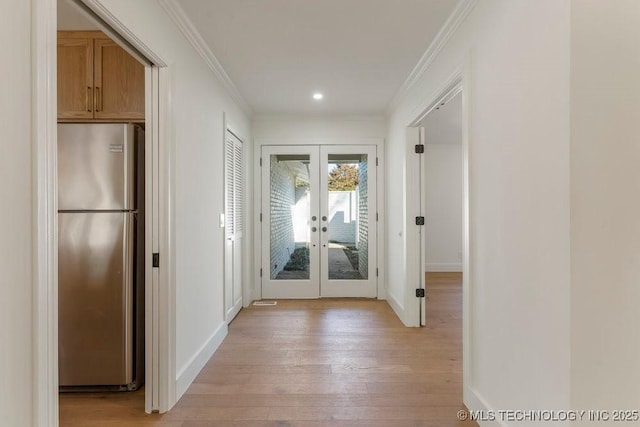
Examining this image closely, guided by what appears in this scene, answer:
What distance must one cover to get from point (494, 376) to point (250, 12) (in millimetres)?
2600

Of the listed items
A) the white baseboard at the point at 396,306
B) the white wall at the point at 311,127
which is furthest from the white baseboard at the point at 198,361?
the white wall at the point at 311,127

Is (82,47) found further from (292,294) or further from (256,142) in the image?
(292,294)

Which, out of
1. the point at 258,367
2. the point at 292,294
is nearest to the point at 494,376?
the point at 258,367

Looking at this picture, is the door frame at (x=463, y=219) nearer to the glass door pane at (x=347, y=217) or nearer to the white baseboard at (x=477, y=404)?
the white baseboard at (x=477, y=404)

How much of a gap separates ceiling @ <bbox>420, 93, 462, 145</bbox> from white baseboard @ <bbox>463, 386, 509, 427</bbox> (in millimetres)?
3033

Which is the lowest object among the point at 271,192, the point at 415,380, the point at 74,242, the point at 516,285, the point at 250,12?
the point at 415,380

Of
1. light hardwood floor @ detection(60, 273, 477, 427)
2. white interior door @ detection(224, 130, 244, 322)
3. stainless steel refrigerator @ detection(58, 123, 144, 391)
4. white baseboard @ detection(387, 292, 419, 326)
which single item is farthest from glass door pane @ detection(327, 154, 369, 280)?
stainless steel refrigerator @ detection(58, 123, 144, 391)

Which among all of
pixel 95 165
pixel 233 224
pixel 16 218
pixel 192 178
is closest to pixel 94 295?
pixel 95 165

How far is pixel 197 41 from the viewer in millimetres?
2402

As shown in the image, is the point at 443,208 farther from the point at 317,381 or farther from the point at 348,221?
the point at 317,381

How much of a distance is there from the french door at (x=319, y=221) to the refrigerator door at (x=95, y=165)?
2.44m

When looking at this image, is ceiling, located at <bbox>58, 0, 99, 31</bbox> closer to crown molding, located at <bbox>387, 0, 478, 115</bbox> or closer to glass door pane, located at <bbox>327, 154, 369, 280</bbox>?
crown molding, located at <bbox>387, 0, 478, 115</bbox>

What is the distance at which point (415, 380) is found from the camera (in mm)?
2385

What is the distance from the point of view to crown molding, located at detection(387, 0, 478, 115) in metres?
1.98
